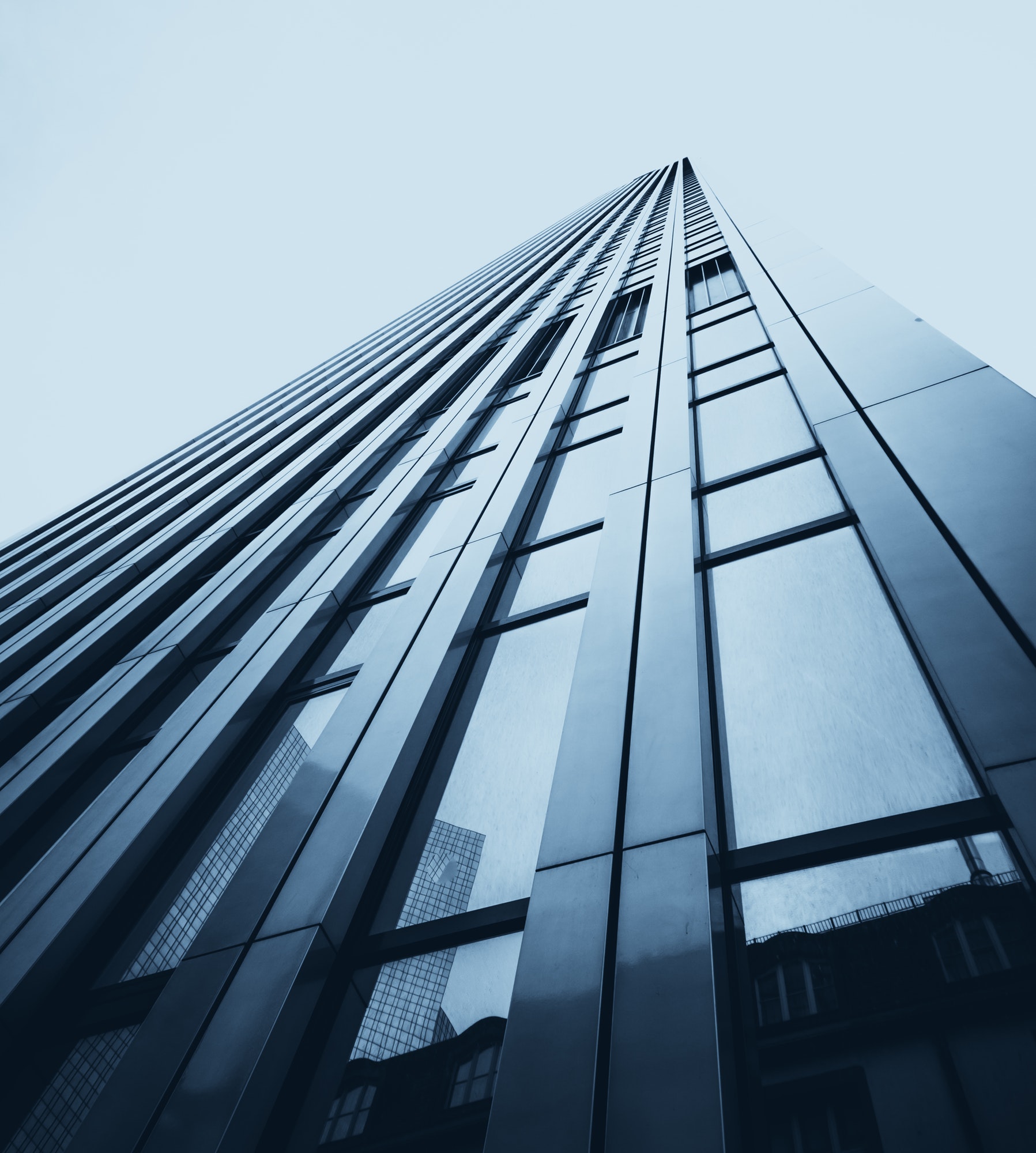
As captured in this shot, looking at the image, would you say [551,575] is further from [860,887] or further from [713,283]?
[713,283]

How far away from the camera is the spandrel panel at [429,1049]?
145 inches

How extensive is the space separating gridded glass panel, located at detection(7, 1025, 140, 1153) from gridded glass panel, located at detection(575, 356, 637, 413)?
9.90 m

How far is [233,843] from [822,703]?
474 cm

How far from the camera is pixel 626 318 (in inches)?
684

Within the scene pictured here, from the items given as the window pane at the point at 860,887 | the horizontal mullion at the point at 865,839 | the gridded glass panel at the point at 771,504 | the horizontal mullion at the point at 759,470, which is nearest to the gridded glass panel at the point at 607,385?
the horizontal mullion at the point at 759,470

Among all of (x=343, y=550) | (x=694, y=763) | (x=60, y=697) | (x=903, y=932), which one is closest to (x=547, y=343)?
(x=343, y=550)

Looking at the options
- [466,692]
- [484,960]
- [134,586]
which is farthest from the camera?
[134,586]

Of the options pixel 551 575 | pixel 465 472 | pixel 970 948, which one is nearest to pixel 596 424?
pixel 465 472

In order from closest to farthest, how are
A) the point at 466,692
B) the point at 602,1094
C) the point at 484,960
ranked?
the point at 602,1094 → the point at 484,960 → the point at 466,692

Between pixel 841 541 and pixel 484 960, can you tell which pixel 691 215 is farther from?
pixel 484 960

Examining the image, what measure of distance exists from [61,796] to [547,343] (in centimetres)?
1432

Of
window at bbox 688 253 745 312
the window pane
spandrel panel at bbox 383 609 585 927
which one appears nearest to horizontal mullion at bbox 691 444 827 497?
spandrel panel at bbox 383 609 585 927

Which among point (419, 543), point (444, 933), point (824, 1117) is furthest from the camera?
point (419, 543)

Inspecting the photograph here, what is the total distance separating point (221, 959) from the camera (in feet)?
15.8
